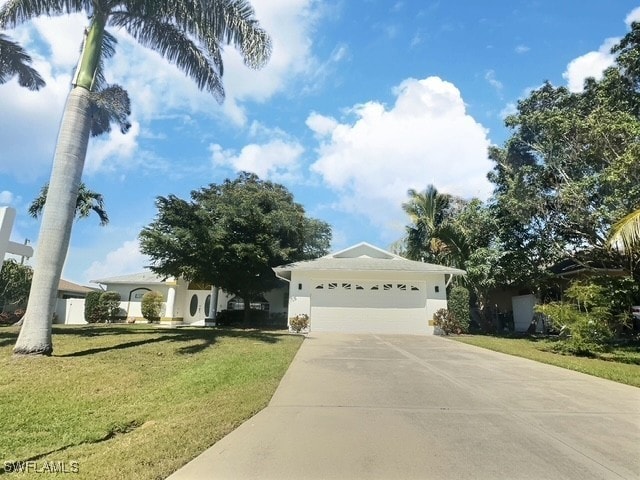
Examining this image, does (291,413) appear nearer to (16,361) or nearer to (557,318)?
(16,361)

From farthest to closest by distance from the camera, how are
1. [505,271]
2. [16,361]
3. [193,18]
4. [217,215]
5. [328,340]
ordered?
[217,215] → [505,271] → [328,340] → [193,18] → [16,361]

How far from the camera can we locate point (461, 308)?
19.3 meters

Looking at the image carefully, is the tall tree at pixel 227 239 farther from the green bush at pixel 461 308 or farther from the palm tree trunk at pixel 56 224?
the palm tree trunk at pixel 56 224

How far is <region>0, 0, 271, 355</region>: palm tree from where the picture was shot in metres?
9.20

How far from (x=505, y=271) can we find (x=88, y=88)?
17584 mm

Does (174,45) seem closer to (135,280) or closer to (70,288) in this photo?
(135,280)

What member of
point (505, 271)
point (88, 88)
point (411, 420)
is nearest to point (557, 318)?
point (505, 271)

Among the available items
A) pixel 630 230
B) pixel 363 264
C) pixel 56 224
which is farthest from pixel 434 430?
pixel 363 264

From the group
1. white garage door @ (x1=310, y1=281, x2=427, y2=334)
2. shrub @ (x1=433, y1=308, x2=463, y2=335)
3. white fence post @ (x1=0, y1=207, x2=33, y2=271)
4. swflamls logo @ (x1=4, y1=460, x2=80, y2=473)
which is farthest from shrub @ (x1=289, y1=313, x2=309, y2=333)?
swflamls logo @ (x1=4, y1=460, x2=80, y2=473)

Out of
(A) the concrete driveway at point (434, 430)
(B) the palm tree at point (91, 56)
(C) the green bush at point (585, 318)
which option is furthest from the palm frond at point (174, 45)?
(C) the green bush at point (585, 318)

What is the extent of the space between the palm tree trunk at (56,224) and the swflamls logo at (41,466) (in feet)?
19.0

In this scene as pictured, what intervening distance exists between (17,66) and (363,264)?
51.0 feet

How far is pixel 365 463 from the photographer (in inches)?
156

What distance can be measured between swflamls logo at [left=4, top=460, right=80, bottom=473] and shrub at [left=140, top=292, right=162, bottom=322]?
891 inches
